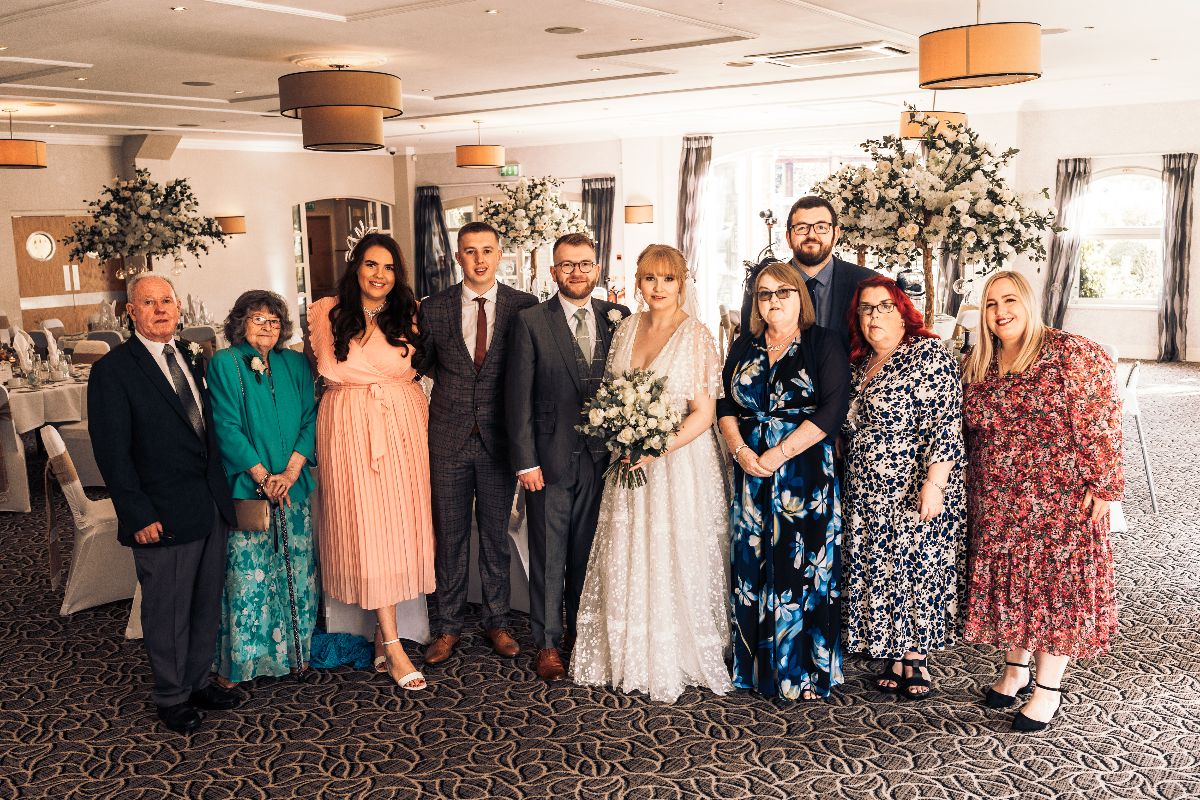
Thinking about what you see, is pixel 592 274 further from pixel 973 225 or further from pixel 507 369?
pixel 973 225

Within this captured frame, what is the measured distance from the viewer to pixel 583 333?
4484 millimetres

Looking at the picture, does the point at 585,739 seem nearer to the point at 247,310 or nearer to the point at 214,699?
the point at 214,699

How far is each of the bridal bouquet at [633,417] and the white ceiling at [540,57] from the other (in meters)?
3.52

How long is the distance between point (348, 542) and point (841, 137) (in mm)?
14083

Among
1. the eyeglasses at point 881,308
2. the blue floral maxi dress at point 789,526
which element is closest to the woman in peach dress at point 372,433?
the blue floral maxi dress at point 789,526

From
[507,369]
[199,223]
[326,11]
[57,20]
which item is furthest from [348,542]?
[199,223]

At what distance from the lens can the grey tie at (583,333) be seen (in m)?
4.48

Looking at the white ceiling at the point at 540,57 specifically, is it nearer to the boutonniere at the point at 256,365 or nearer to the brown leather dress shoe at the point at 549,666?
the boutonniere at the point at 256,365

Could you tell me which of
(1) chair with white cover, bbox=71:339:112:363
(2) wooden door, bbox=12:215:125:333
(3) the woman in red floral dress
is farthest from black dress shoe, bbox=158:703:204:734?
(2) wooden door, bbox=12:215:125:333

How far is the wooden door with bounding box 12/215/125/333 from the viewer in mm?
14492

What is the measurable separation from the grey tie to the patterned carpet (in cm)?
149

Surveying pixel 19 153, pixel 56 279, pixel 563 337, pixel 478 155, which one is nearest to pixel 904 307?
pixel 563 337

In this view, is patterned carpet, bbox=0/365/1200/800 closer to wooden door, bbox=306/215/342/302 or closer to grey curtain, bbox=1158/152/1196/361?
grey curtain, bbox=1158/152/1196/361

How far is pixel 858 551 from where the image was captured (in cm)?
420
